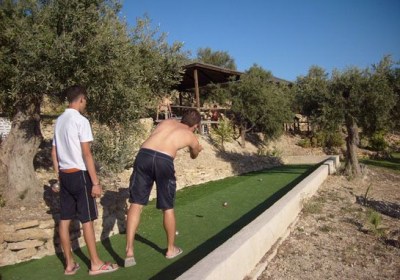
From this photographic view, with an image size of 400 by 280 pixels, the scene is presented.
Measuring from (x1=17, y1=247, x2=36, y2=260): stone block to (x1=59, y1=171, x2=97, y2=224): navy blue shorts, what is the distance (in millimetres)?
1077

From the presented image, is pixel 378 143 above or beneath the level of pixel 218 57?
beneath

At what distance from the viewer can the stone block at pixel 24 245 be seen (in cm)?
365

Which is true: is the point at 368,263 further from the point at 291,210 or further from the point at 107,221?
the point at 107,221

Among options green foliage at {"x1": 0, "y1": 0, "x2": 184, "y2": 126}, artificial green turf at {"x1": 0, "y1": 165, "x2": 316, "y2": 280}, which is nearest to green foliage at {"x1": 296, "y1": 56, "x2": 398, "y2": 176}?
artificial green turf at {"x1": 0, "y1": 165, "x2": 316, "y2": 280}

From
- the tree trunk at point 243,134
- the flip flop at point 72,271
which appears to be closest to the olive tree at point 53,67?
the flip flop at point 72,271

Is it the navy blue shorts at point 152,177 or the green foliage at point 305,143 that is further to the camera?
the green foliage at point 305,143

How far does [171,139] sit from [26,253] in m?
2.25

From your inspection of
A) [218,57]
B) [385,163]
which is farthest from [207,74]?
[218,57]

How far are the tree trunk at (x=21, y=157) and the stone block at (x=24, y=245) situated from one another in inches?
47.7

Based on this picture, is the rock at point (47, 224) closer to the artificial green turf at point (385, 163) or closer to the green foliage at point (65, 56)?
the green foliage at point (65, 56)

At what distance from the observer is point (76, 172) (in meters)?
2.98

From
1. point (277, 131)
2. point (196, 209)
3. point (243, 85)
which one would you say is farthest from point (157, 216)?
point (277, 131)

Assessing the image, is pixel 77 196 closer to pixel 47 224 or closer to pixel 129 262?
pixel 129 262

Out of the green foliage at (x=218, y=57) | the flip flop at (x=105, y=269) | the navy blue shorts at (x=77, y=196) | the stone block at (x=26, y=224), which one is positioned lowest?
the flip flop at (x=105, y=269)
